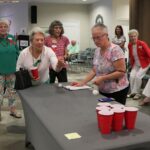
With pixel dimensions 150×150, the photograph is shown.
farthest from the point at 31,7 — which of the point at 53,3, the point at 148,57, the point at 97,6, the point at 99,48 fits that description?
the point at 99,48

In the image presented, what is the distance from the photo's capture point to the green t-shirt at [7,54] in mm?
3803

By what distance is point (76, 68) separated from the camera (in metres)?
10.6

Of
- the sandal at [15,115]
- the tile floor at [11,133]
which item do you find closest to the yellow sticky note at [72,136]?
the tile floor at [11,133]

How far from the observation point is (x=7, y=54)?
12.6ft

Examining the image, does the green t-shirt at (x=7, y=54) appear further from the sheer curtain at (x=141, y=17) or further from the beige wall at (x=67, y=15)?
the beige wall at (x=67, y=15)

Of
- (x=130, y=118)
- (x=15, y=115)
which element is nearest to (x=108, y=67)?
(x=130, y=118)

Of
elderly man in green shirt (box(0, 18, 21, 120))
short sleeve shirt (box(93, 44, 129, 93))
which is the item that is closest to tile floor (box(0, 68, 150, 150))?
elderly man in green shirt (box(0, 18, 21, 120))

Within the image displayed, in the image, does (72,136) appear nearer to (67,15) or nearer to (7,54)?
(7,54)

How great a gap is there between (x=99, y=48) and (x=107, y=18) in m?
8.13

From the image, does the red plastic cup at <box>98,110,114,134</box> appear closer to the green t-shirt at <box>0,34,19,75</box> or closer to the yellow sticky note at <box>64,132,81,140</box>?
the yellow sticky note at <box>64,132,81,140</box>

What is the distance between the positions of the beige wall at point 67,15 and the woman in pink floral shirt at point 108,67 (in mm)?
9969

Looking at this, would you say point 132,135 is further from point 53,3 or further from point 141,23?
point 53,3

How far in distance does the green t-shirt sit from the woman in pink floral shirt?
156 centimetres

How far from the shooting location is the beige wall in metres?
12.2
